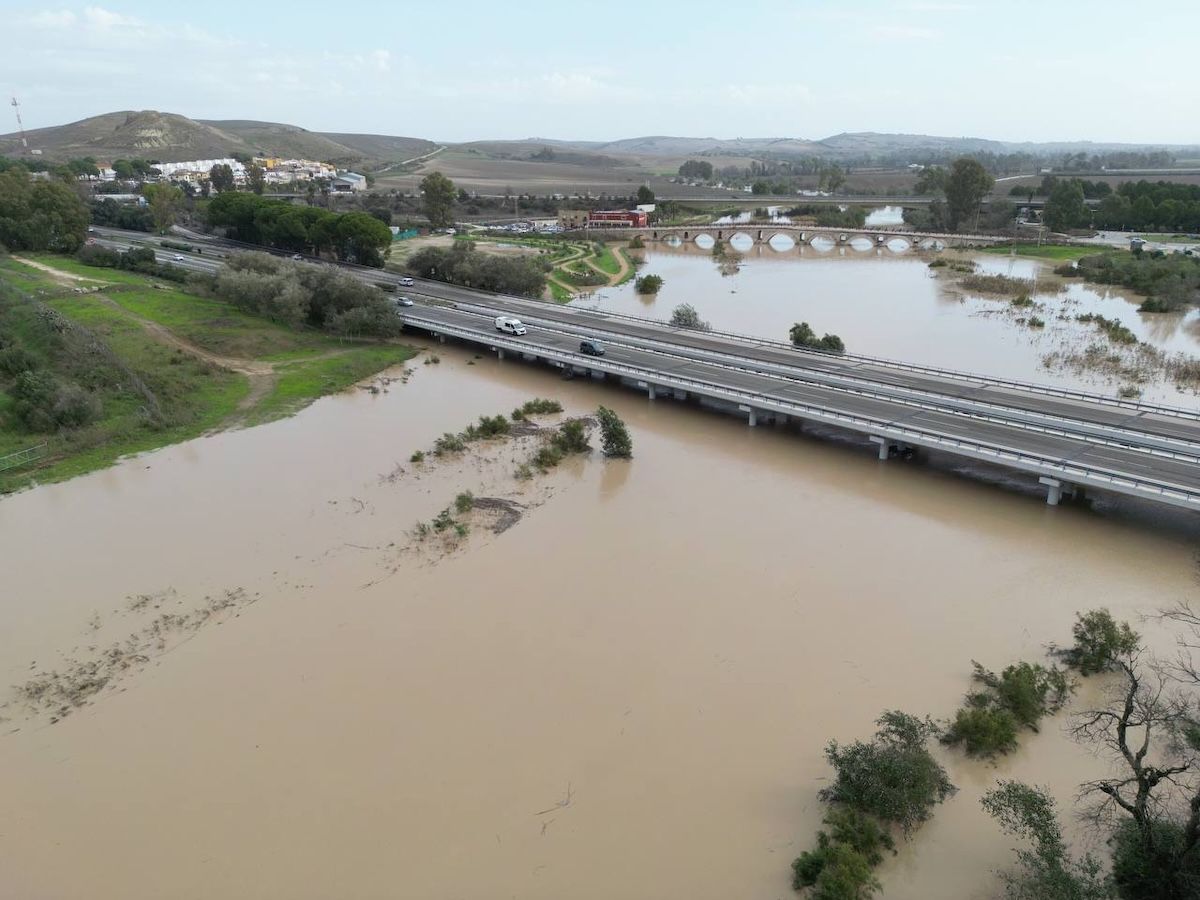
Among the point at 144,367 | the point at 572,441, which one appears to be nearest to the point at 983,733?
the point at 572,441

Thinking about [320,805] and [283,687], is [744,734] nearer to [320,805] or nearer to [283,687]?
[320,805]

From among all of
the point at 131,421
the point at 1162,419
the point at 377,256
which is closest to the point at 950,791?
the point at 1162,419

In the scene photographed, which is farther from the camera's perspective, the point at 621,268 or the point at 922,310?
the point at 621,268

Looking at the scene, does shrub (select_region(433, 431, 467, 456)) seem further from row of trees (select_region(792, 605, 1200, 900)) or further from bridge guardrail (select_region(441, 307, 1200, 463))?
row of trees (select_region(792, 605, 1200, 900))

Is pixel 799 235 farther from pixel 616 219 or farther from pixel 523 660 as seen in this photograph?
pixel 523 660

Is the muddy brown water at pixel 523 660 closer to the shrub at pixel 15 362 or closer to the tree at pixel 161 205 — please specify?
the shrub at pixel 15 362

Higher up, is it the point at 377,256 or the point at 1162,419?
the point at 377,256
